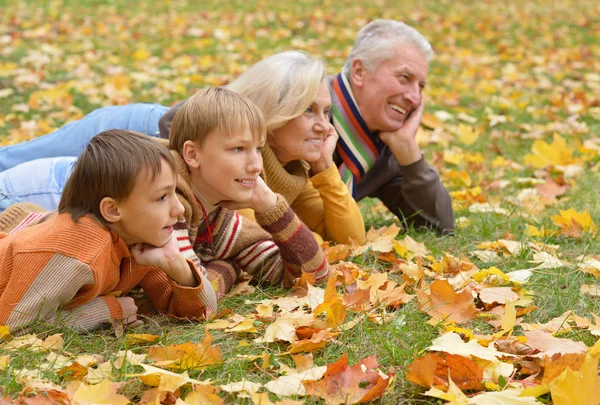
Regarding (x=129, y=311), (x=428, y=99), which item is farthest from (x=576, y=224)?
(x=428, y=99)

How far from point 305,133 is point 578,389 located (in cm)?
A: 175

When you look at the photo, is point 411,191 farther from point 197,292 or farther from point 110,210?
point 110,210

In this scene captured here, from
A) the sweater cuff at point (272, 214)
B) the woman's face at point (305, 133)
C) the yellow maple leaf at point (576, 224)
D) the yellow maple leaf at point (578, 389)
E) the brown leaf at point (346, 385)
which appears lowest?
the yellow maple leaf at point (576, 224)

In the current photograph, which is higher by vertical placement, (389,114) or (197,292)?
(389,114)

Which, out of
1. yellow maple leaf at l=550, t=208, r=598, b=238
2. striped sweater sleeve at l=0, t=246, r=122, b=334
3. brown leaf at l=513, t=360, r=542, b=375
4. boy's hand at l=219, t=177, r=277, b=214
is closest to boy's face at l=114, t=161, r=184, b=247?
striped sweater sleeve at l=0, t=246, r=122, b=334

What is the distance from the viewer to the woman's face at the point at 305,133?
328 cm

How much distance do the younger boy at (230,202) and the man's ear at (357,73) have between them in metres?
1.18

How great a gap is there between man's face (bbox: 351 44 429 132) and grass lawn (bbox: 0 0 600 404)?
0.62 meters

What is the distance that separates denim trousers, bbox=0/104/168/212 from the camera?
336cm

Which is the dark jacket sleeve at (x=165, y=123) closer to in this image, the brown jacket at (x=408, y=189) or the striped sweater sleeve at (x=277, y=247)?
the brown jacket at (x=408, y=189)

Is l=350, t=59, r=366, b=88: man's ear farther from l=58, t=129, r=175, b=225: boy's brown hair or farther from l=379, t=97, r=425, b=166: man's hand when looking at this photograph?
l=58, t=129, r=175, b=225: boy's brown hair

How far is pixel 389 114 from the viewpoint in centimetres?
398

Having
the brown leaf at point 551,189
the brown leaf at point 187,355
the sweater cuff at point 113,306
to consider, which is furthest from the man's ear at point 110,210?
the brown leaf at point 551,189

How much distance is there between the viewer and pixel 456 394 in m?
1.99
